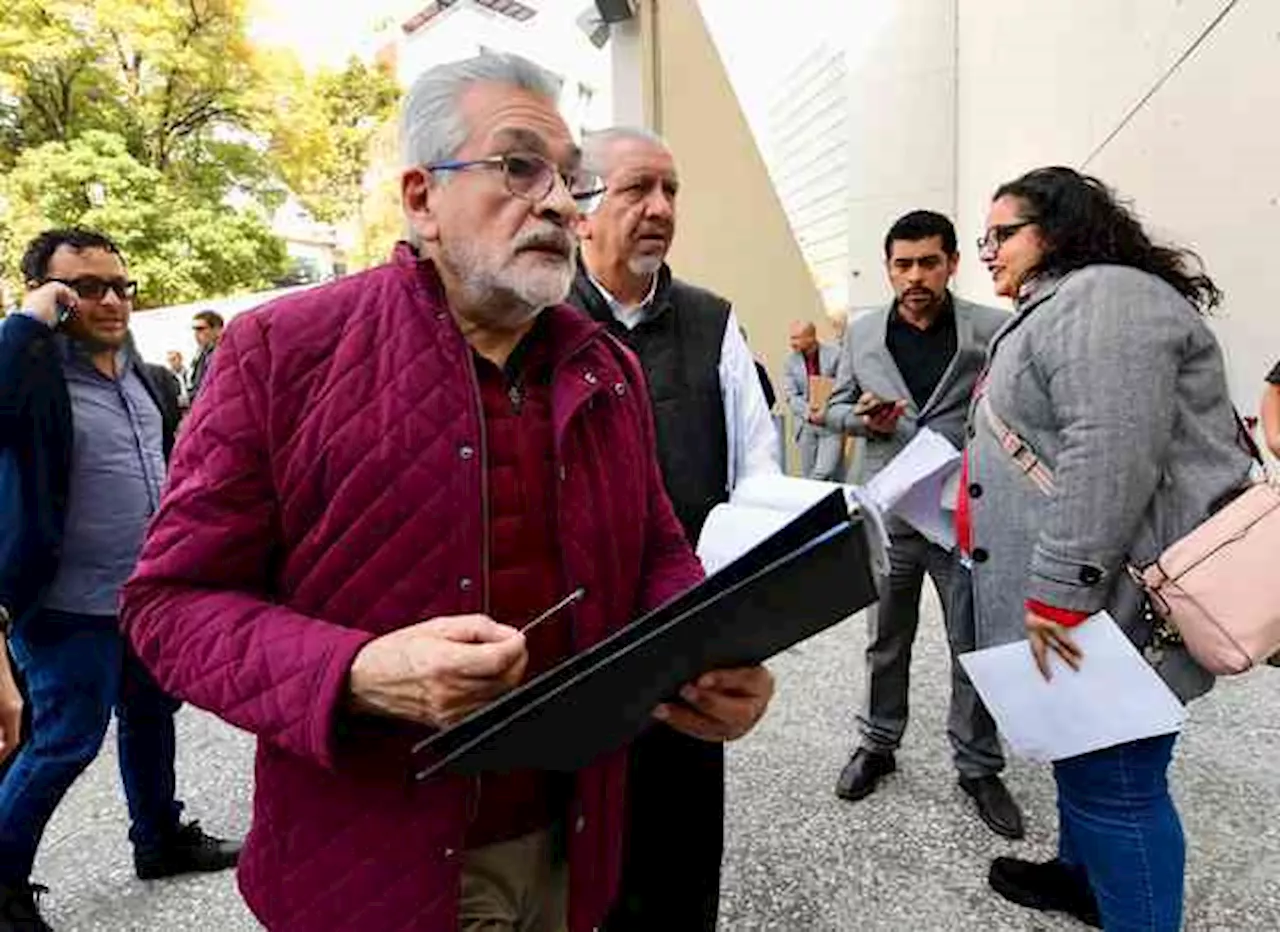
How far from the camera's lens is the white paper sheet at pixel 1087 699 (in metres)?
1.70

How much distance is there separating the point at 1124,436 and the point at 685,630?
1.27 metres

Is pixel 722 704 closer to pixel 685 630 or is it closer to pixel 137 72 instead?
pixel 685 630

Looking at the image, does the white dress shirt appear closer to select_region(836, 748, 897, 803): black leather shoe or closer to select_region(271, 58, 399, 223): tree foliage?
select_region(836, 748, 897, 803): black leather shoe

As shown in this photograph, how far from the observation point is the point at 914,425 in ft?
9.91

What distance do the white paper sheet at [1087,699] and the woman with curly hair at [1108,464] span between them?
4cm

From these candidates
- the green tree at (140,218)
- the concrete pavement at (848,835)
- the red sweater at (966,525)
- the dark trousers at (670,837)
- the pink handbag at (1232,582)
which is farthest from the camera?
the green tree at (140,218)

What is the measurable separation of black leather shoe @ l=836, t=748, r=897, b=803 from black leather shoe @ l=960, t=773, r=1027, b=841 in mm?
277

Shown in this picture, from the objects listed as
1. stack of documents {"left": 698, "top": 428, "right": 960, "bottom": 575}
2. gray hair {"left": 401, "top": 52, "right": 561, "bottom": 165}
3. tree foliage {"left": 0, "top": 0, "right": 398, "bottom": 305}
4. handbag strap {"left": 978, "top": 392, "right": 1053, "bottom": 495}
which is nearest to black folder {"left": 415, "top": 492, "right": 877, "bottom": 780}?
stack of documents {"left": 698, "top": 428, "right": 960, "bottom": 575}

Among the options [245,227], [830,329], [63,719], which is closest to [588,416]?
[63,719]

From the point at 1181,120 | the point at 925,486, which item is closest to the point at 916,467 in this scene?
the point at 925,486

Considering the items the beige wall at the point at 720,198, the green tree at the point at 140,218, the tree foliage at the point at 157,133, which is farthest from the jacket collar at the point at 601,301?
the tree foliage at the point at 157,133

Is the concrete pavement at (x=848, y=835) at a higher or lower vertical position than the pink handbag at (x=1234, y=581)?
lower

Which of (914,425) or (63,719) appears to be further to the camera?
(914,425)

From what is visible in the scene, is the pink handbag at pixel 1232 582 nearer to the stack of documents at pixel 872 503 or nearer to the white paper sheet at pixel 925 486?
the stack of documents at pixel 872 503
